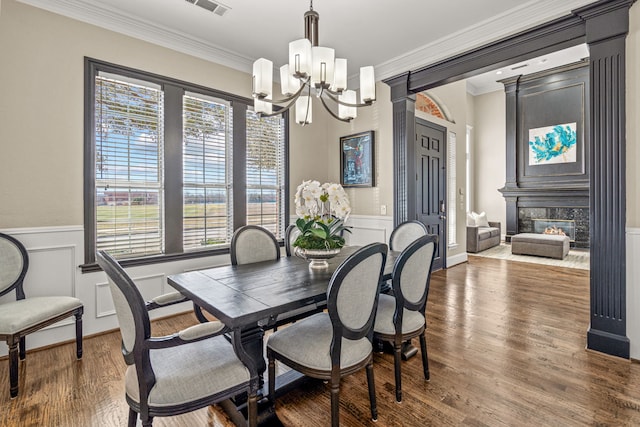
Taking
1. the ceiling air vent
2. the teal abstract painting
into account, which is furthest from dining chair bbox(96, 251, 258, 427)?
the teal abstract painting

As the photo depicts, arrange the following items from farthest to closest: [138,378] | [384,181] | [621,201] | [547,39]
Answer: [384,181] < [547,39] < [621,201] < [138,378]

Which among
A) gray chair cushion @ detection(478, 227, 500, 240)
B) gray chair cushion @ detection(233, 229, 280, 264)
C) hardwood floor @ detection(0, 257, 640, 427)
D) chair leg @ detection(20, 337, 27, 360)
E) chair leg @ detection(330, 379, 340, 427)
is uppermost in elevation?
gray chair cushion @ detection(233, 229, 280, 264)

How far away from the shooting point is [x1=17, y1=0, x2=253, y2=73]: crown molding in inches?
109

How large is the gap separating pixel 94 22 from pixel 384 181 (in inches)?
139

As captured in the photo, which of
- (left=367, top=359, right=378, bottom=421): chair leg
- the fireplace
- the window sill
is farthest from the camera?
the fireplace

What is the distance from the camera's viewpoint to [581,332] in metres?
2.97

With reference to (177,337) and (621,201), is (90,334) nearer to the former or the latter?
(177,337)

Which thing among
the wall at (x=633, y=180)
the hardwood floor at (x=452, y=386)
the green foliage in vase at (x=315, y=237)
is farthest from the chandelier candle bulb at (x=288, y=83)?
the wall at (x=633, y=180)

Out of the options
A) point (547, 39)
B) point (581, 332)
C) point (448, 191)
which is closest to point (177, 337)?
point (581, 332)

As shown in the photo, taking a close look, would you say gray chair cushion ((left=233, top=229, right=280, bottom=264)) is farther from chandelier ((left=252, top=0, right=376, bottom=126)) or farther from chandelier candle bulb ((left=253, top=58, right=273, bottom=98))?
chandelier candle bulb ((left=253, top=58, right=273, bottom=98))

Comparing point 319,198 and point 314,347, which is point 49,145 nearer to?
point 319,198

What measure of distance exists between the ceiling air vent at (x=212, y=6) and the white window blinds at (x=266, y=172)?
123cm

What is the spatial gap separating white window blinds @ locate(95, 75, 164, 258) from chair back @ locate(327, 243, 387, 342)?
2.55m

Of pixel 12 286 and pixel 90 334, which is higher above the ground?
pixel 12 286
